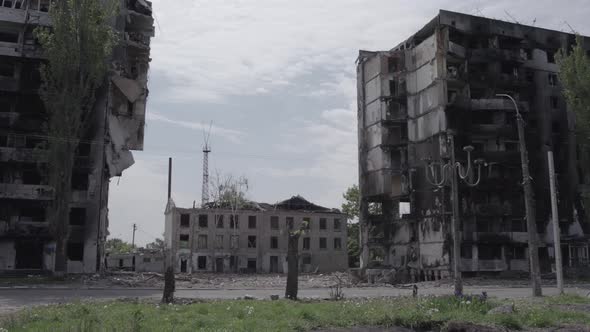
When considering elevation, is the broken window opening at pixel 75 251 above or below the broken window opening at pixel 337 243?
below

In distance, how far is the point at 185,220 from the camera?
79.2 metres

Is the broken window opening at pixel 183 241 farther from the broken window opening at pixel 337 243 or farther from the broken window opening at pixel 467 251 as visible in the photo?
the broken window opening at pixel 467 251

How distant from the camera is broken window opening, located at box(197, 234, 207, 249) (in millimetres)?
78500

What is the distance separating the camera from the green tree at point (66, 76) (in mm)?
41938

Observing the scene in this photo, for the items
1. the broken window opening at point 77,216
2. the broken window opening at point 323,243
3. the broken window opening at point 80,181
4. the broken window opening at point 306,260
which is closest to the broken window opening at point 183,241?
the broken window opening at point 306,260

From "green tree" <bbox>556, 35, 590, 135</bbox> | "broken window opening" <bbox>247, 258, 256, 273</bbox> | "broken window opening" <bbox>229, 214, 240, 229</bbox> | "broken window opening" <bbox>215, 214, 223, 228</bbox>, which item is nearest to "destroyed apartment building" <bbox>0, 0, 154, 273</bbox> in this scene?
"broken window opening" <bbox>215, 214, 223, 228</bbox>

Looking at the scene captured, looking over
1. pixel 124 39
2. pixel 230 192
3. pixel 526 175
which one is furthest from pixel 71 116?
pixel 230 192

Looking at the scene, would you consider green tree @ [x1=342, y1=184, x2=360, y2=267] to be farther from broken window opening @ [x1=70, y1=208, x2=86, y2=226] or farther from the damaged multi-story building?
broken window opening @ [x1=70, y1=208, x2=86, y2=226]

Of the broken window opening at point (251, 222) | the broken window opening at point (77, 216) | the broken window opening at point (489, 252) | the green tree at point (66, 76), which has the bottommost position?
the broken window opening at point (489, 252)

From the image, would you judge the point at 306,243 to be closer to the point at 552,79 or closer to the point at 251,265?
the point at 251,265

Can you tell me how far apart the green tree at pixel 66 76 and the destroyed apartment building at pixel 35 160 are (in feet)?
8.16

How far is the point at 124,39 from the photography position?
53.9 metres

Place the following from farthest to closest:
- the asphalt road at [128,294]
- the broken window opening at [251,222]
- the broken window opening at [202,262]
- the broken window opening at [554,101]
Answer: the broken window opening at [251,222]
the broken window opening at [202,262]
the broken window opening at [554,101]
the asphalt road at [128,294]

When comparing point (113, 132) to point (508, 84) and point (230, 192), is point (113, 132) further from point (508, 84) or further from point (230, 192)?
point (508, 84)
